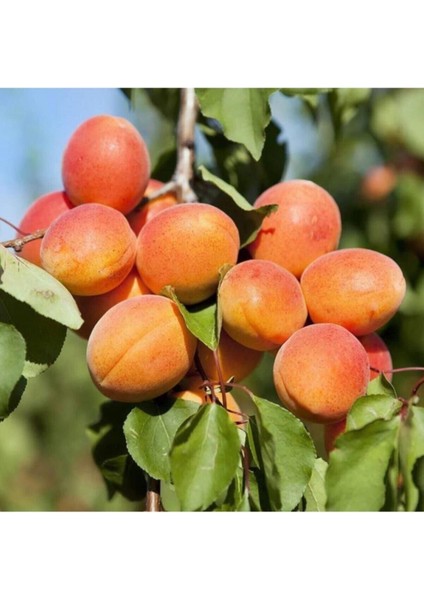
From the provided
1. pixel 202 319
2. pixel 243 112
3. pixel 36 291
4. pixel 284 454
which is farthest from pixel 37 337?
pixel 243 112

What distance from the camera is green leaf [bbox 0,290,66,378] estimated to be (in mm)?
745

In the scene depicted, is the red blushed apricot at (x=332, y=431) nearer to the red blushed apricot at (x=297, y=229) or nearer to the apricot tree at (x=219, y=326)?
the apricot tree at (x=219, y=326)

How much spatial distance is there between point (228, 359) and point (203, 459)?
18 cm

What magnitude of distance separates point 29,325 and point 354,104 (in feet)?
2.34

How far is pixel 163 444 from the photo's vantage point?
751mm

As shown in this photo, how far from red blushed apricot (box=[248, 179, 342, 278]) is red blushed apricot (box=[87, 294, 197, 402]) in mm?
164

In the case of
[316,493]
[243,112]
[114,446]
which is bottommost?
[114,446]

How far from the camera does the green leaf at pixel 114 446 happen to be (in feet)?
3.20

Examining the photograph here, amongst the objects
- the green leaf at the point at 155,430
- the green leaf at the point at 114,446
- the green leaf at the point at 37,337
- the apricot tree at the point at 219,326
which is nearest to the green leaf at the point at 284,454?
the apricot tree at the point at 219,326

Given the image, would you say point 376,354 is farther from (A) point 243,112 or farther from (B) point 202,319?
(A) point 243,112

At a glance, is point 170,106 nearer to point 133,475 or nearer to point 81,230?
point 81,230

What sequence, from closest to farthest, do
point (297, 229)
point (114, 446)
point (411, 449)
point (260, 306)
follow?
point (411, 449) → point (260, 306) → point (297, 229) → point (114, 446)

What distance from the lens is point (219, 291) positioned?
30.2 inches

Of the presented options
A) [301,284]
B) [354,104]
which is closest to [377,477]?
[301,284]
